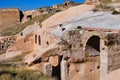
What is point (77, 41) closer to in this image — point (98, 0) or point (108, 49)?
point (108, 49)

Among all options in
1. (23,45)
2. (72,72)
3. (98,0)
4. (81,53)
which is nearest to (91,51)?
(81,53)

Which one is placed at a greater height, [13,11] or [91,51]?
[13,11]

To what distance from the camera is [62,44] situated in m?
13.6

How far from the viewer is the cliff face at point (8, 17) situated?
39.7 m

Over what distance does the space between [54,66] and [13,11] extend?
1050 inches

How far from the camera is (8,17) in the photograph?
3984 cm

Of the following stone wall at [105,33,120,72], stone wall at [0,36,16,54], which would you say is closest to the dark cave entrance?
stone wall at [105,33,120,72]

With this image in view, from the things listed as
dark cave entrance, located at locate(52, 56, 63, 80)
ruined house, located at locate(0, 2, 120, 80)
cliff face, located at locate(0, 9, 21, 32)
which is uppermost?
cliff face, located at locate(0, 9, 21, 32)

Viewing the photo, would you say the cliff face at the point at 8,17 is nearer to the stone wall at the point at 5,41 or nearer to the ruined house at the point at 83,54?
the stone wall at the point at 5,41

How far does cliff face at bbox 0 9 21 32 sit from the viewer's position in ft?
130

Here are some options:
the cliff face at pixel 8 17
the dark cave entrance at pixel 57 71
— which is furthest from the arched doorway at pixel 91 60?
the cliff face at pixel 8 17

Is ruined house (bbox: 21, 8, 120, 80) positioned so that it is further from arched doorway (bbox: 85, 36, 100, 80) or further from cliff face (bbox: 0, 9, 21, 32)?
cliff face (bbox: 0, 9, 21, 32)

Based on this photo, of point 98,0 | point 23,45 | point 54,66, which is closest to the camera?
point 54,66

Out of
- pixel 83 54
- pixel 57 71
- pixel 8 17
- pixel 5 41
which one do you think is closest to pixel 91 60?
pixel 83 54
